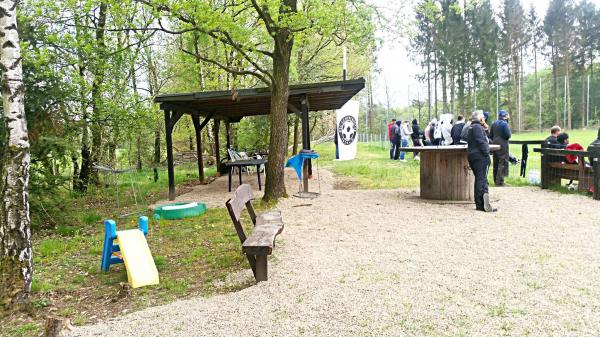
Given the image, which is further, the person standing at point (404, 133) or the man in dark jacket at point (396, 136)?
the person standing at point (404, 133)

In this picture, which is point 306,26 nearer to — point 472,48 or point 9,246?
point 9,246

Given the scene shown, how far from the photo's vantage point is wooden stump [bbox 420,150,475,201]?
8.01m

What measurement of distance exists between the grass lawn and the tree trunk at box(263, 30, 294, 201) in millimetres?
605

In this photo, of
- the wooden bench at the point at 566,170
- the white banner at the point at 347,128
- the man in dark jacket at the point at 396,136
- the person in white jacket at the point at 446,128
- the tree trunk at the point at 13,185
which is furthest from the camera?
the man in dark jacket at the point at 396,136

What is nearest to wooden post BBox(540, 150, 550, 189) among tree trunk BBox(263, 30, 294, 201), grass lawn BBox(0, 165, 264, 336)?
tree trunk BBox(263, 30, 294, 201)

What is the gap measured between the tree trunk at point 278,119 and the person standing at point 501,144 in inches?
203

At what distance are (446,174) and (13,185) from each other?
698 cm

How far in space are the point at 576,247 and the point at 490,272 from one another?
1.53 meters

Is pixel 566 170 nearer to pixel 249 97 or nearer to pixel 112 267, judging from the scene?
pixel 249 97

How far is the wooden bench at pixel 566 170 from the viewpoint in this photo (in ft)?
26.7

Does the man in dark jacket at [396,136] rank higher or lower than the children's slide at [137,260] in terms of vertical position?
higher

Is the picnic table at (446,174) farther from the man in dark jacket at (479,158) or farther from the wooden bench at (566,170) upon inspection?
the wooden bench at (566,170)

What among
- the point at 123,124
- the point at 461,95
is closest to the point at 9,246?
the point at 123,124

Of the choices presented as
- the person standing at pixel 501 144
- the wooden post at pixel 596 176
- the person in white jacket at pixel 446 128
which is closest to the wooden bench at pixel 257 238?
the wooden post at pixel 596 176
